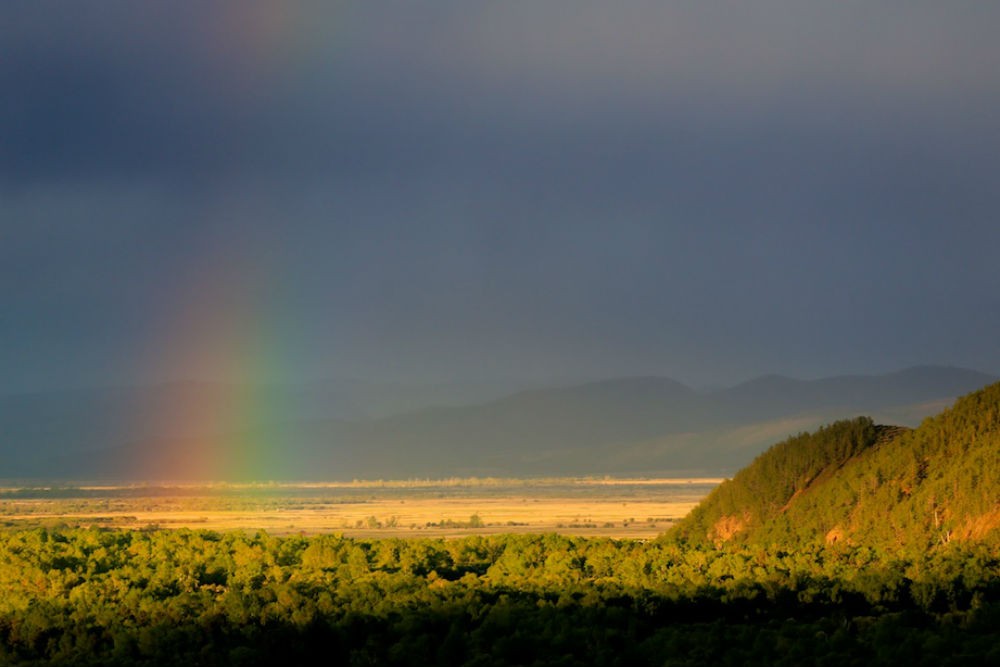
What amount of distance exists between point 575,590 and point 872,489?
26937 millimetres

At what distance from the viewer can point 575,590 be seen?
52.6m

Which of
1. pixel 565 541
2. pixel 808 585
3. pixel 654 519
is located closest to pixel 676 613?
pixel 808 585

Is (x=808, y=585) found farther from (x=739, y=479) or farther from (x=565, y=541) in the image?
(x=739, y=479)

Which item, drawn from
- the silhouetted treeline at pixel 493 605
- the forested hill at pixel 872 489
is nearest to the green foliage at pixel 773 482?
the forested hill at pixel 872 489

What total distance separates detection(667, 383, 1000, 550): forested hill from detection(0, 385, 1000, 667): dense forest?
0.13 m

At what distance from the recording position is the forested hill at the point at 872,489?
68.3 metres

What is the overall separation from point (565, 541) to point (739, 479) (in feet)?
65.6

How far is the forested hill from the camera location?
6831 centimetres

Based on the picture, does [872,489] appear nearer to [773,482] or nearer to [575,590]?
[773,482]

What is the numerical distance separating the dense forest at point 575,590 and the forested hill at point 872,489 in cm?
13

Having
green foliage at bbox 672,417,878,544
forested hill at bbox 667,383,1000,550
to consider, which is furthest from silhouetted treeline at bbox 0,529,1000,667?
green foliage at bbox 672,417,878,544

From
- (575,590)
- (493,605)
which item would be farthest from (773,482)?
(493,605)

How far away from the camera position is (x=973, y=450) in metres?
72.5

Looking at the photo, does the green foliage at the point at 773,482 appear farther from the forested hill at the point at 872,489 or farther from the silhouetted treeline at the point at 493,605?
the silhouetted treeline at the point at 493,605
